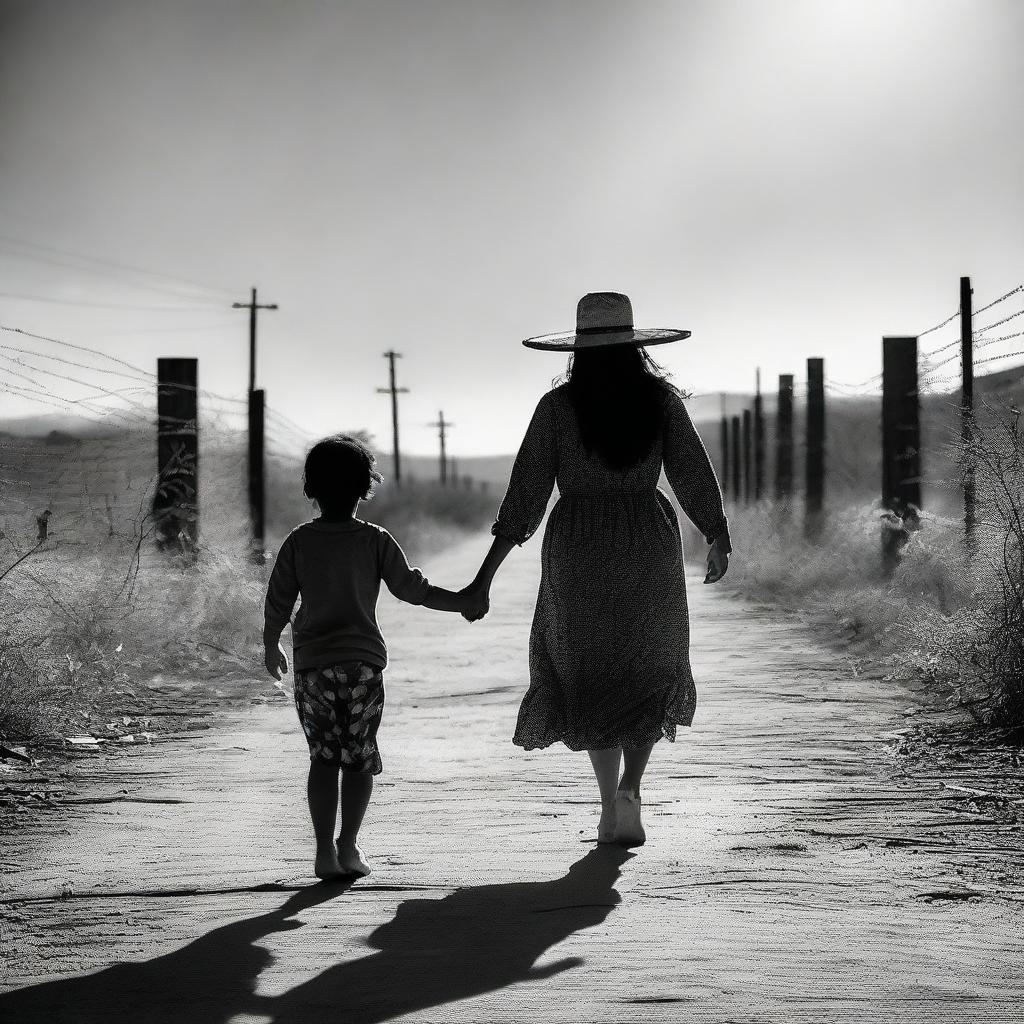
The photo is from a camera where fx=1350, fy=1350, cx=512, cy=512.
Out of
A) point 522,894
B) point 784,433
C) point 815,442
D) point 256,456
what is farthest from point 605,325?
point 784,433

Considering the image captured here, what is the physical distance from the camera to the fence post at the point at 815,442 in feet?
70.8

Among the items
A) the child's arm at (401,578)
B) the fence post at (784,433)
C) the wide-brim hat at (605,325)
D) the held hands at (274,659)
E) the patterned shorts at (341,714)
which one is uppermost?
the fence post at (784,433)

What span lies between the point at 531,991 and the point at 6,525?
251 inches

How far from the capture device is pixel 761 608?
1498 centimetres

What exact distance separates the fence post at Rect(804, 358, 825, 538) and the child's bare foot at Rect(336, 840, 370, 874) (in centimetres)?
1756

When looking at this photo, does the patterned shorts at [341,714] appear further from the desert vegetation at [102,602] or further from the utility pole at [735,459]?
the utility pole at [735,459]

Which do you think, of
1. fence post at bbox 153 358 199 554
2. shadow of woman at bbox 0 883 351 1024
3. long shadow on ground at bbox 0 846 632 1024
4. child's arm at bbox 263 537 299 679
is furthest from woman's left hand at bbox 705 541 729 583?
fence post at bbox 153 358 199 554

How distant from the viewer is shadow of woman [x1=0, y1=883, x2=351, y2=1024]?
307 centimetres

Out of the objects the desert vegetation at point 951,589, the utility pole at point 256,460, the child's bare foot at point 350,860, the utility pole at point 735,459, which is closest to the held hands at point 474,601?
the child's bare foot at point 350,860

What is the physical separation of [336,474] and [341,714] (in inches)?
30.3

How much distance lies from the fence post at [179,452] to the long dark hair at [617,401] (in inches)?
273

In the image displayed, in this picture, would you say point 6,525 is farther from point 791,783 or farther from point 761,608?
point 761,608

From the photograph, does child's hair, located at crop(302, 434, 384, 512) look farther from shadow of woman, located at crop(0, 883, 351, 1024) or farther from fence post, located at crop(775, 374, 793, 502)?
fence post, located at crop(775, 374, 793, 502)

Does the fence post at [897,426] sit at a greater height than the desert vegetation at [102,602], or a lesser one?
greater
